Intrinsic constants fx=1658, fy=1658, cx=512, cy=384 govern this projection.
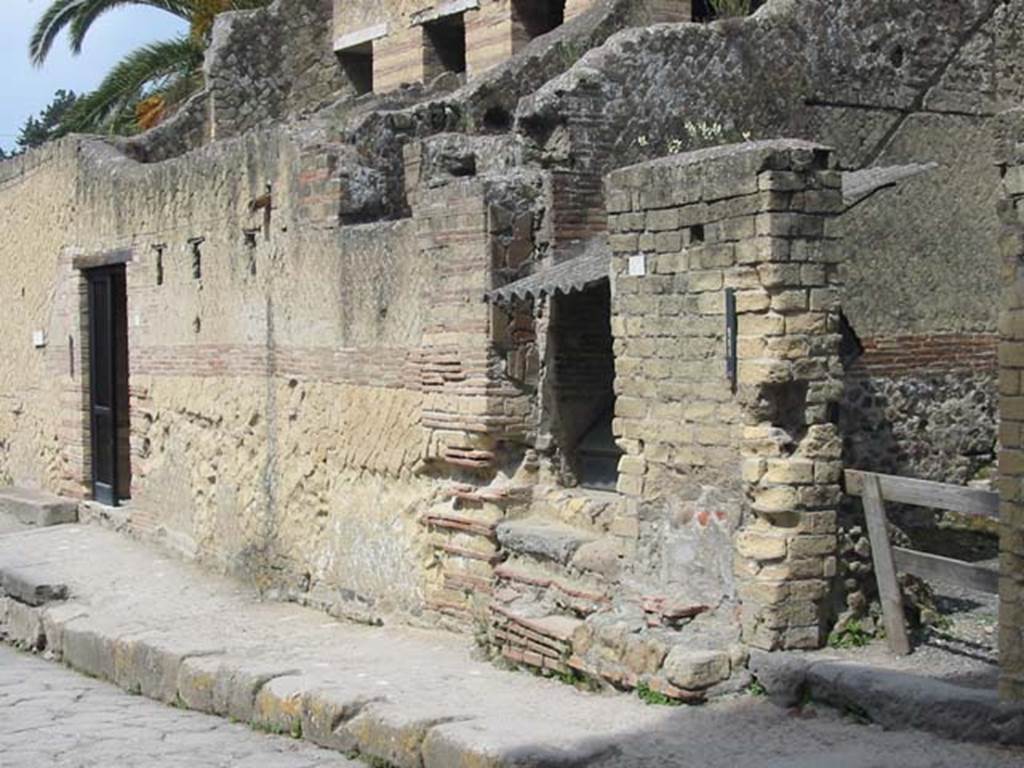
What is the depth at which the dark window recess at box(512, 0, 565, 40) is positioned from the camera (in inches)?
559

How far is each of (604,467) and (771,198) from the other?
7.88ft

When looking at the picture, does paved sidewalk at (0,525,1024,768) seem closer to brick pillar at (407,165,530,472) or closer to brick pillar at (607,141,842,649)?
brick pillar at (607,141,842,649)

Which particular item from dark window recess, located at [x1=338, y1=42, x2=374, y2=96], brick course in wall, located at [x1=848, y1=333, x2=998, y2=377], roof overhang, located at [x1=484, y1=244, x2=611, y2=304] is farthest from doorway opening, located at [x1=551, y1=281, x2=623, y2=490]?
dark window recess, located at [x1=338, y1=42, x2=374, y2=96]

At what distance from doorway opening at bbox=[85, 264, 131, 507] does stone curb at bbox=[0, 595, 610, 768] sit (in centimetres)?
286

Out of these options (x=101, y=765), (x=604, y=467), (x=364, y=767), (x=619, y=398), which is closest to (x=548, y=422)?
(x=604, y=467)

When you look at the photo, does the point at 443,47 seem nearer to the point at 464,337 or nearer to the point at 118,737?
the point at 464,337

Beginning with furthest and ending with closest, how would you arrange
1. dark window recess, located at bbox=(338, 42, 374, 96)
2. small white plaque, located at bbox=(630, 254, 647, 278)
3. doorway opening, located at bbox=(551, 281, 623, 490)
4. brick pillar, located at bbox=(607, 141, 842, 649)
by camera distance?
dark window recess, located at bbox=(338, 42, 374, 96), doorway opening, located at bbox=(551, 281, 623, 490), small white plaque, located at bbox=(630, 254, 647, 278), brick pillar, located at bbox=(607, 141, 842, 649)

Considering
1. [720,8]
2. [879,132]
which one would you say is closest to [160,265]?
[720,8]

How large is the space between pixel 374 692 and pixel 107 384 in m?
7.03

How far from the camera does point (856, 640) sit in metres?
6.96

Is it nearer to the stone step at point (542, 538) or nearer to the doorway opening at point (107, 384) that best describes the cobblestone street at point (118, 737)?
the stone step at point (542, 538)

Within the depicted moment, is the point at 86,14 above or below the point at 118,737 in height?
above

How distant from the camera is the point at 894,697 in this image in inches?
244

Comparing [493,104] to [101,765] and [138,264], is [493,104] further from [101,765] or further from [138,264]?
[101,765]
